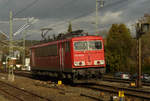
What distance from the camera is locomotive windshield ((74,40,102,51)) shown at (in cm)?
1903

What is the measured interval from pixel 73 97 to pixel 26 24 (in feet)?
76.8

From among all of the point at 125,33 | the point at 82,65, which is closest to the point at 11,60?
the point at 82,65

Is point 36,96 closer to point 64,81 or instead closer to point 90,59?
point 90,59

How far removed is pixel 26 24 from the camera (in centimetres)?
3534

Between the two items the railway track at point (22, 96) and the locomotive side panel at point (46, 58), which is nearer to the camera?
A: the railway track at point (22, 96)

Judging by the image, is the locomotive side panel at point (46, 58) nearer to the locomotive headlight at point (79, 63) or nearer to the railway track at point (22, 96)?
the locomotive headlight at point (79, 63)

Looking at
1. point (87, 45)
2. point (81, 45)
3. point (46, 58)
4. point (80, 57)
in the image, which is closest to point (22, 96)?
point (80, 57)

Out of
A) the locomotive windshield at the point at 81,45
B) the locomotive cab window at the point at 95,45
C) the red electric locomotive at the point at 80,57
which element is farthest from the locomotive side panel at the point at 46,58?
the locomotive cab window at the point at 95,45

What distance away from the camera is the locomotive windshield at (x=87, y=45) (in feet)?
62.4

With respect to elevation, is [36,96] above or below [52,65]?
below

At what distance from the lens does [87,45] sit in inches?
762

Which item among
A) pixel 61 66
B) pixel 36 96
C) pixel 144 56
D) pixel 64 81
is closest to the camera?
pixel 36 96

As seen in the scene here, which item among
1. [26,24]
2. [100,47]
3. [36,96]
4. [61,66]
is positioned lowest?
[36,96]

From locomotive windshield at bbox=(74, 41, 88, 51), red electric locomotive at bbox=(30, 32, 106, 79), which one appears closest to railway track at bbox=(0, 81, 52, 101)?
red electric locomotive at bbox=(30, 32, 106, 79)
